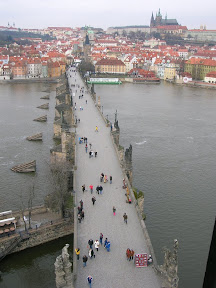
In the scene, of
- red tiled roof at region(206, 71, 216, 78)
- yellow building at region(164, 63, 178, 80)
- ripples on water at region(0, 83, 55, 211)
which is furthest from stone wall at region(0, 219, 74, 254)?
yellow building at region(164, 63, 178, 80)

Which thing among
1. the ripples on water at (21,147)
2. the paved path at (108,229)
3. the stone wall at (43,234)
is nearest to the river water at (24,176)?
the ripples on water at (21,147)

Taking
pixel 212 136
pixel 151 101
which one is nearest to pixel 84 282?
pixel 212 136

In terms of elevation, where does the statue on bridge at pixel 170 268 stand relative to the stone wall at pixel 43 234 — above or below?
above

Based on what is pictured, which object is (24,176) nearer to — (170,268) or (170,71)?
(170,268)

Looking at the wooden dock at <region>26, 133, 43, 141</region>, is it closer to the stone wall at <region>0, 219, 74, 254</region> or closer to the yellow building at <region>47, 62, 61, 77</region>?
the stone wall at <region>0, 219, 74, 254</region>

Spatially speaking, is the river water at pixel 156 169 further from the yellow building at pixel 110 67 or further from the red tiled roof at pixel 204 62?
the yellow building at pixel 110 67

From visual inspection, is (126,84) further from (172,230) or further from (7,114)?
(172,230)
